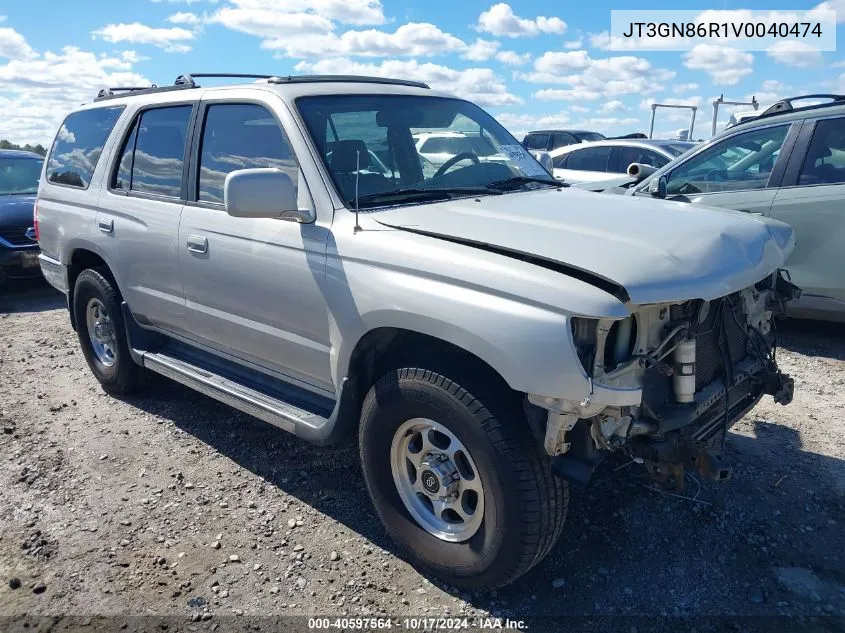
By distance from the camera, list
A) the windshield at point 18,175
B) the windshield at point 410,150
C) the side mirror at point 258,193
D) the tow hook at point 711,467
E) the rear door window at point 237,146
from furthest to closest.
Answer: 1. the windshield at point 18,175
2. the rear door window at point 237,146
3. the windshield at point 410,150
4. the side mirror at point 258,193
5. the tow hook at point 711,467

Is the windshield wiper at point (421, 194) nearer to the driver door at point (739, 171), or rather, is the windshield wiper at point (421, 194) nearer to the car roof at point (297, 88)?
the car roof at point (297, 88)

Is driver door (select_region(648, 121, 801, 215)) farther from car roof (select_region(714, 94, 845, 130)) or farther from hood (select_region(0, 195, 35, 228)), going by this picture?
hood (select_region(0, 195, 35, 228))

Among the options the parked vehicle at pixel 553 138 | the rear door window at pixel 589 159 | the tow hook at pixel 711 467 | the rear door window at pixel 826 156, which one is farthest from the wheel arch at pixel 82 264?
the parked vehicle at pixel 553 138

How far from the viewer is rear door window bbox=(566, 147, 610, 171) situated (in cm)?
1038

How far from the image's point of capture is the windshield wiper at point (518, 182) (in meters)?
3.76

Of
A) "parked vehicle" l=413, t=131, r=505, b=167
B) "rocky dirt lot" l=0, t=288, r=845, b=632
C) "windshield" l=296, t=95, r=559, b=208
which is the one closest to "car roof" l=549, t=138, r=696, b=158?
"rocky dirt lot" l=0, t=288, r=845, b=632

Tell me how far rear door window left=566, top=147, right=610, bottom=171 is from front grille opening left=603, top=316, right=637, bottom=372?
8331mm

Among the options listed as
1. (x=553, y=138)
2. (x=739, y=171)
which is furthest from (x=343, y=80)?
(x=553, y=138)

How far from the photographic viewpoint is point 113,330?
4.93 metres

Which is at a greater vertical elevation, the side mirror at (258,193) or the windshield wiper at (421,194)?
the side mirror at (258,193)

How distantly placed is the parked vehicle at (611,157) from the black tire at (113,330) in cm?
664

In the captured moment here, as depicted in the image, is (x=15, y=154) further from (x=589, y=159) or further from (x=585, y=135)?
(x=585, y=135)

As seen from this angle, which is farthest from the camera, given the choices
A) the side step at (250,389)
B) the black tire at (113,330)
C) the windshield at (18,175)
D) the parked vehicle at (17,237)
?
the windshield at (18,175)

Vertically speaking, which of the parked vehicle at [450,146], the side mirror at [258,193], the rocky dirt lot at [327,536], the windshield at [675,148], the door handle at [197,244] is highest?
the parked vehicle at [450,146]
